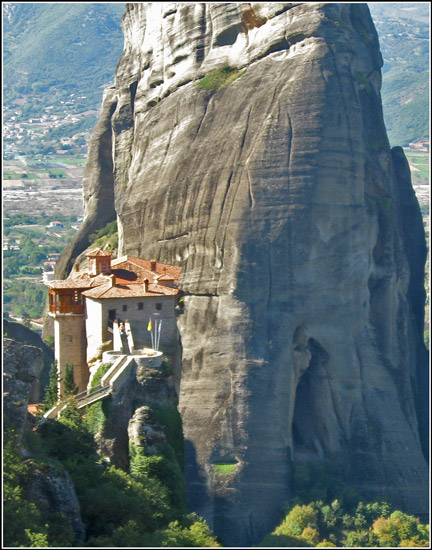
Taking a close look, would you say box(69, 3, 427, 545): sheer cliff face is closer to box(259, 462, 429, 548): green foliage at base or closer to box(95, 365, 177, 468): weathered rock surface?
box(259, 462, 429, 548): green foliage at base

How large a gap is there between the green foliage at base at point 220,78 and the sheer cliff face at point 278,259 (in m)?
0.62

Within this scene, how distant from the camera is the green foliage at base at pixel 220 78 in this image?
91062 mm

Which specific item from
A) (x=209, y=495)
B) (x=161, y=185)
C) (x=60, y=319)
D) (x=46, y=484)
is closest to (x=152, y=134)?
(x=161, y=185)

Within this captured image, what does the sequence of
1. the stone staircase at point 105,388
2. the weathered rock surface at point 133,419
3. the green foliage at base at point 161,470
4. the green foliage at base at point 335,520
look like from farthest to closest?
the green foliage at base at point 335,520
the stone staircase at point 105,388
the weathered rock surface at point 133,419
the green foliage at base at point 161,470

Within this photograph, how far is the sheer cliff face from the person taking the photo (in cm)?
8169

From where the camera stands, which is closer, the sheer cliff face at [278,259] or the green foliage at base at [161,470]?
the green foliage at base at [161,470]

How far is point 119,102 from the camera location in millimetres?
106500

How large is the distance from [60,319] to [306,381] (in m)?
34.7

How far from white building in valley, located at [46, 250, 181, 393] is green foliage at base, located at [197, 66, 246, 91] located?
35.7 meters

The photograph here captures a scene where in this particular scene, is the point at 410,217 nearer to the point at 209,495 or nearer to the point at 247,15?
the point at 247,15

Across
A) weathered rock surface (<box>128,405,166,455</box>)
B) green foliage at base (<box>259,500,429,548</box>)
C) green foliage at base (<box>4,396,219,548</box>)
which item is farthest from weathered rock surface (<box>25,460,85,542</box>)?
green foliage at base (<box>259,500,429,548</box>)

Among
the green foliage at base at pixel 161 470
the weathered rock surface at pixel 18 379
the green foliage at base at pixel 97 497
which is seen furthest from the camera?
the green foliage at base at pixel 161 470

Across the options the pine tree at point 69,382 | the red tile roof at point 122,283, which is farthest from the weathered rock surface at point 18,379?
the red tile roof at point 122,283

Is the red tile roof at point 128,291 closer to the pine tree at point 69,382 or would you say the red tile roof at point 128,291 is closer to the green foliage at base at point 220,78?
the pine tree at point 69,382
